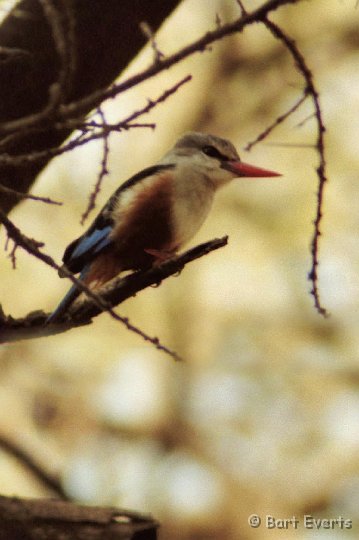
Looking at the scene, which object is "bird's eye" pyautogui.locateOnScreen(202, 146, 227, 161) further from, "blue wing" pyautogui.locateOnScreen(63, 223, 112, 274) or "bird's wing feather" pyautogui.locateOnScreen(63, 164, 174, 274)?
"blue wing" pyautogui.locateOnScreen(63, 223, 112, 274)

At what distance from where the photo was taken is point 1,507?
1.86m

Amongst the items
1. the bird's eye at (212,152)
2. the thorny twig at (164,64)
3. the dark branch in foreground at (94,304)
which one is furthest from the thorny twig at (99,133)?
the bird's eye at (212,152)

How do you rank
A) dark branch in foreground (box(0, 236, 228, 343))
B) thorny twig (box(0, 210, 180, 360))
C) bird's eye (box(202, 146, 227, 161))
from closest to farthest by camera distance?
thorny twig (box(0, 210, 180, 360))
dark branch in foreground (box(0, 236, 228, 343))
bird's eye (box(202, 146, 227, 161))

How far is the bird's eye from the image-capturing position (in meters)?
3.02

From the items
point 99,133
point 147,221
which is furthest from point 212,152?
point 99,133

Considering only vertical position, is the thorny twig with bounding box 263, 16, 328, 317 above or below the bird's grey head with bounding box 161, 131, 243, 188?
below

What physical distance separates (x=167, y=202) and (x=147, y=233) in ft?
0.64

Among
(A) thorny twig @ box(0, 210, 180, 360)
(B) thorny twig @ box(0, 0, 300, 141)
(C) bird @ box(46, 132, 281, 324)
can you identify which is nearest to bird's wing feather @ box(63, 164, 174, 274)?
(C) bird @ box(46, 132, 281, 324)

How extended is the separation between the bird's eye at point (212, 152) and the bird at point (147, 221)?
0.25 ft

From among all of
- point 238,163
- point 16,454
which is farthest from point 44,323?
point 16,454

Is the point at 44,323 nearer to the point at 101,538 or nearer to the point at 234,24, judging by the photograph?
the point at 101,538

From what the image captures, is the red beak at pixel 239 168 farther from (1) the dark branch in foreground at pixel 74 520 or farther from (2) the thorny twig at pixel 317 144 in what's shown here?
(1) the dark branch in foreground at pixel 74 520

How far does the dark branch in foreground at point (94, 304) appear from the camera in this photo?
2.04 m

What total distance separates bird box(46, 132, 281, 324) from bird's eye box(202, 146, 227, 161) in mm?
78
